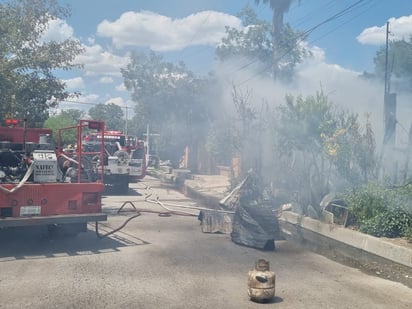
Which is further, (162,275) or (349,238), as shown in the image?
(349,238)

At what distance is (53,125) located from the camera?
25859 mm

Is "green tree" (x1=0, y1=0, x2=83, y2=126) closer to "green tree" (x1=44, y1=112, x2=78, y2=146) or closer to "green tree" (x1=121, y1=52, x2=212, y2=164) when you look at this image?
"green tree" (x1=44, y1=112, x2=78, y2=146)

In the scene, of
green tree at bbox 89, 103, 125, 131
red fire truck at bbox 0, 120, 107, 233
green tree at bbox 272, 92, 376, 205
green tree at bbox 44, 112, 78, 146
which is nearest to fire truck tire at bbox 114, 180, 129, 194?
green tree at bbox 44, 112, 78, 146

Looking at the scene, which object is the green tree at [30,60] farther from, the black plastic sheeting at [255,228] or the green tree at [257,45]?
the green tree at [257,45]

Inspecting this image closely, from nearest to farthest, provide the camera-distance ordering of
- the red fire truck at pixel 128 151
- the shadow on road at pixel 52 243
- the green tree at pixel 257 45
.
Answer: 1. the shadow on road at pixel 52 243
2. the red fire truck at pixel 128 151
3. the green tree at pixel 257 45

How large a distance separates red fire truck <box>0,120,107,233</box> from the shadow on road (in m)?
0.35

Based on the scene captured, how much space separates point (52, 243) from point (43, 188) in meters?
1.39

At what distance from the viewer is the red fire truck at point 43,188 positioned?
24.1 feet

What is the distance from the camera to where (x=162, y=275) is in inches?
258

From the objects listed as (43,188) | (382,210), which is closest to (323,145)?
(382,210)

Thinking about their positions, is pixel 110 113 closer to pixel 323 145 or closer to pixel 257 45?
pixel 257 45

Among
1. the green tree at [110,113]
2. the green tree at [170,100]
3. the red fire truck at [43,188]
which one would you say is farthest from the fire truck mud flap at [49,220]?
the green tree at [110,113]

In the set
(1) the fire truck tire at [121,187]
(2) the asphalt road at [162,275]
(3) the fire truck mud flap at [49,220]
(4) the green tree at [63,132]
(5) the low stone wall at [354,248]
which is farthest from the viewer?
(4) the green tree at [63,132]

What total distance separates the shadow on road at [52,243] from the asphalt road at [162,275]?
2 cm
